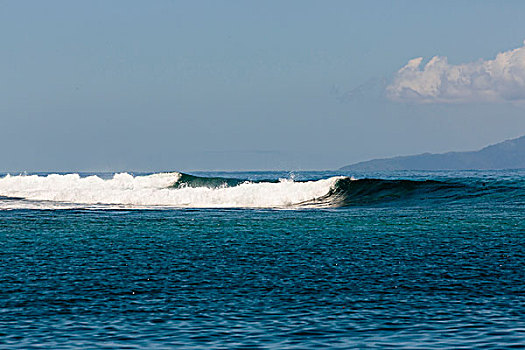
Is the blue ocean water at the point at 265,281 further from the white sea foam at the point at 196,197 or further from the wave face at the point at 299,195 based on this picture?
the white sea foam at the point at 196,197

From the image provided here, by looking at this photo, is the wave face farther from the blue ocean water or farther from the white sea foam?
the blue ocean water

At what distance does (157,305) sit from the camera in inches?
507

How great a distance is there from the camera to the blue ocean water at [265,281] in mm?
10828

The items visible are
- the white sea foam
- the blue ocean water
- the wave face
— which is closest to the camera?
the blue ocean water

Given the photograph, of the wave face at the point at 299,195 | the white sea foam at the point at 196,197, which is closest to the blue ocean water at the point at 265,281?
the wave face at the point at 299,195

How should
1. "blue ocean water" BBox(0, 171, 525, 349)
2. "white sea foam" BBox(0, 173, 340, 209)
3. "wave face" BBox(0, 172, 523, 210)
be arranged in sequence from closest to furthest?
"blue ocean water" BBox(0, 171, 525, 349), "wave face" BBox(0, 172, 523, 210), "white sea foam" BBox(0, 173, 340, 209)

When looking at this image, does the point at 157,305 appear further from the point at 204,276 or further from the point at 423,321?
the point at 423,321

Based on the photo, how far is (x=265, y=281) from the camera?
15156 mm

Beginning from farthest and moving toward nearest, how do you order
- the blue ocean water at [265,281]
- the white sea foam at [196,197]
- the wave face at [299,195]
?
the white sea foam at [196,197], the wave face at [299,195], the blue ocean water at [265,281]

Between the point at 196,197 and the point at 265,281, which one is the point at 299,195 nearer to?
the point at 196,197

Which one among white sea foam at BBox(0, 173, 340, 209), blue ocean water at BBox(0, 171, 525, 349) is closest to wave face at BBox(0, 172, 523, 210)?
white sea foam at BBox(0, 173, 340, 209)

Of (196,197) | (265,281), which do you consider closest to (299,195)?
(196,197)

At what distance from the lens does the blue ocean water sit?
1083 centimetres

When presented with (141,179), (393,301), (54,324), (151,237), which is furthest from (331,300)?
(141,179)
